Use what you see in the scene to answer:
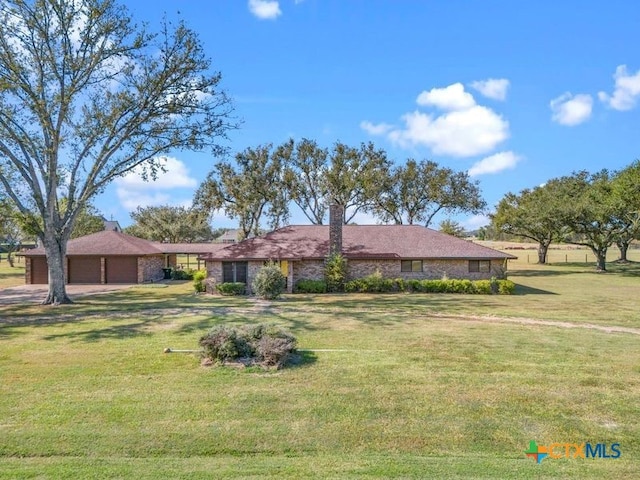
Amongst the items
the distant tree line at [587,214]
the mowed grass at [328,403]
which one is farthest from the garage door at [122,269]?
the distant tree line at [587,214]

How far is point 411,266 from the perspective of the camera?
26.5m

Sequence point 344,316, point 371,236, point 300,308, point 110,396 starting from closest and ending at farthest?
point 110,396, point 344,316, point 300,308, point 371,236

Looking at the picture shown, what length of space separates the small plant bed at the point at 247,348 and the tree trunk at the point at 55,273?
13.9m

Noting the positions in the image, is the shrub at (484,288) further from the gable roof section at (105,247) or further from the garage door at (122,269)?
the garage door at (122,269)

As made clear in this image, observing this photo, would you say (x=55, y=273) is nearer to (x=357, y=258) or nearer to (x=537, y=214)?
(x=357, y=258)

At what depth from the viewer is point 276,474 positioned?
16.8ft

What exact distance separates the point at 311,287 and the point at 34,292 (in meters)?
16.1

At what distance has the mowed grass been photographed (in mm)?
5398

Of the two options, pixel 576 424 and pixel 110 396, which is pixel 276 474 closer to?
pixel 110 396

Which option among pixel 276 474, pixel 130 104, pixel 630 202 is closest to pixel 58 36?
pixel 130 104

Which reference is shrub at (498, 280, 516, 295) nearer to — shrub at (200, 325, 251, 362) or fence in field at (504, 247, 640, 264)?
shrub at (200, 325, 251, 362)

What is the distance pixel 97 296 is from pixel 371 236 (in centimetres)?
1657

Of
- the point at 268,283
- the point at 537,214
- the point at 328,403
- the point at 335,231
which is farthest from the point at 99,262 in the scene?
the point at 537,214

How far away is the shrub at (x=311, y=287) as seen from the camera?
2459cm
